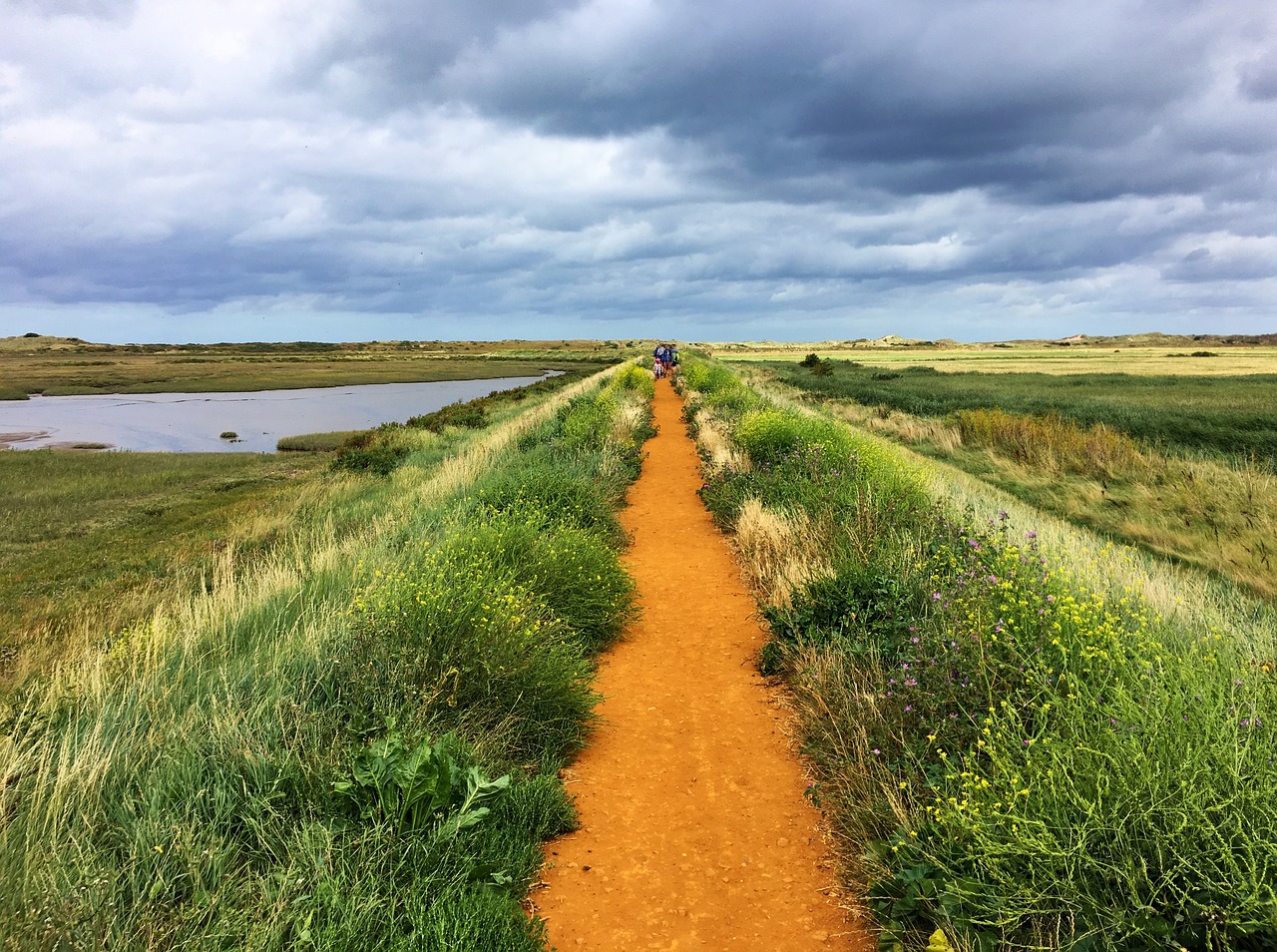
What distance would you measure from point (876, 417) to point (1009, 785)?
26545 mm

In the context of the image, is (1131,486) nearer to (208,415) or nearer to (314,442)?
(314,442)

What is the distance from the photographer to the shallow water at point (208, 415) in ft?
103

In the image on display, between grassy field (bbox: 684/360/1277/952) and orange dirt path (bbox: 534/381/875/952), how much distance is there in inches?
11.4

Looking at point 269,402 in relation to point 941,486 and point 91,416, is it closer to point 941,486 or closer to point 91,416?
point 91,416

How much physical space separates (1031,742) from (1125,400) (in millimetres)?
33650

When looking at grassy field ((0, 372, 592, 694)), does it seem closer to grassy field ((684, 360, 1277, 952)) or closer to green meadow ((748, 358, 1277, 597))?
grassy field ((684, 360, 1277, 952))

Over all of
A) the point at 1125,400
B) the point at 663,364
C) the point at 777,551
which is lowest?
the point at 777,551

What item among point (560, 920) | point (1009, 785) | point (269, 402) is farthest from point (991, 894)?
point (269, 402)

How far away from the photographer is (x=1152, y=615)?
423 centimetres

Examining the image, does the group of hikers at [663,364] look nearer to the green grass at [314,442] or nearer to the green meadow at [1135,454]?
the green meadow at [1135,454]

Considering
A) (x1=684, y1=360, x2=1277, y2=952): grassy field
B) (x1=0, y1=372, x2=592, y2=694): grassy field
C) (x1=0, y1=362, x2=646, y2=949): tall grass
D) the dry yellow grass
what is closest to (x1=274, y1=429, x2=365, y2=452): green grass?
(x1=0, y1=372, x2=592, y2=694): grassy field

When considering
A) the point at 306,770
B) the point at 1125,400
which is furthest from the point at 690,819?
the point at 1125,400

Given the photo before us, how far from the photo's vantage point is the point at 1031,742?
2.83 metres

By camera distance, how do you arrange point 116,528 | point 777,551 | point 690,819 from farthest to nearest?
point 116,528
point 777,551
point 690,819
